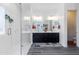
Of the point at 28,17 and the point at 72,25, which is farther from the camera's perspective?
the point at 72,25

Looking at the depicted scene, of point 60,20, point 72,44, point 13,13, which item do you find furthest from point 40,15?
point 13,13

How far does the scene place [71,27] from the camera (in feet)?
14.4

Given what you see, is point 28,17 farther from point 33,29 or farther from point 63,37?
point 63,37

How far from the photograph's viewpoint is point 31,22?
150 inches

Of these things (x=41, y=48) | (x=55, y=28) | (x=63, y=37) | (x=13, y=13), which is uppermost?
(x=13, y=13)

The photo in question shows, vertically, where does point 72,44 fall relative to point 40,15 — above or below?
below

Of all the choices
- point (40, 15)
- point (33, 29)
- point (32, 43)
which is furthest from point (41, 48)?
point (40, 15)

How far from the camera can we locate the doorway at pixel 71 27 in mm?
4145

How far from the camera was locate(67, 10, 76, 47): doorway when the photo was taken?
4145 mm

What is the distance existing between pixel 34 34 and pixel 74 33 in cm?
115

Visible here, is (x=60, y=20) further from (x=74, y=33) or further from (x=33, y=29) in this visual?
(x=33, y=29)
